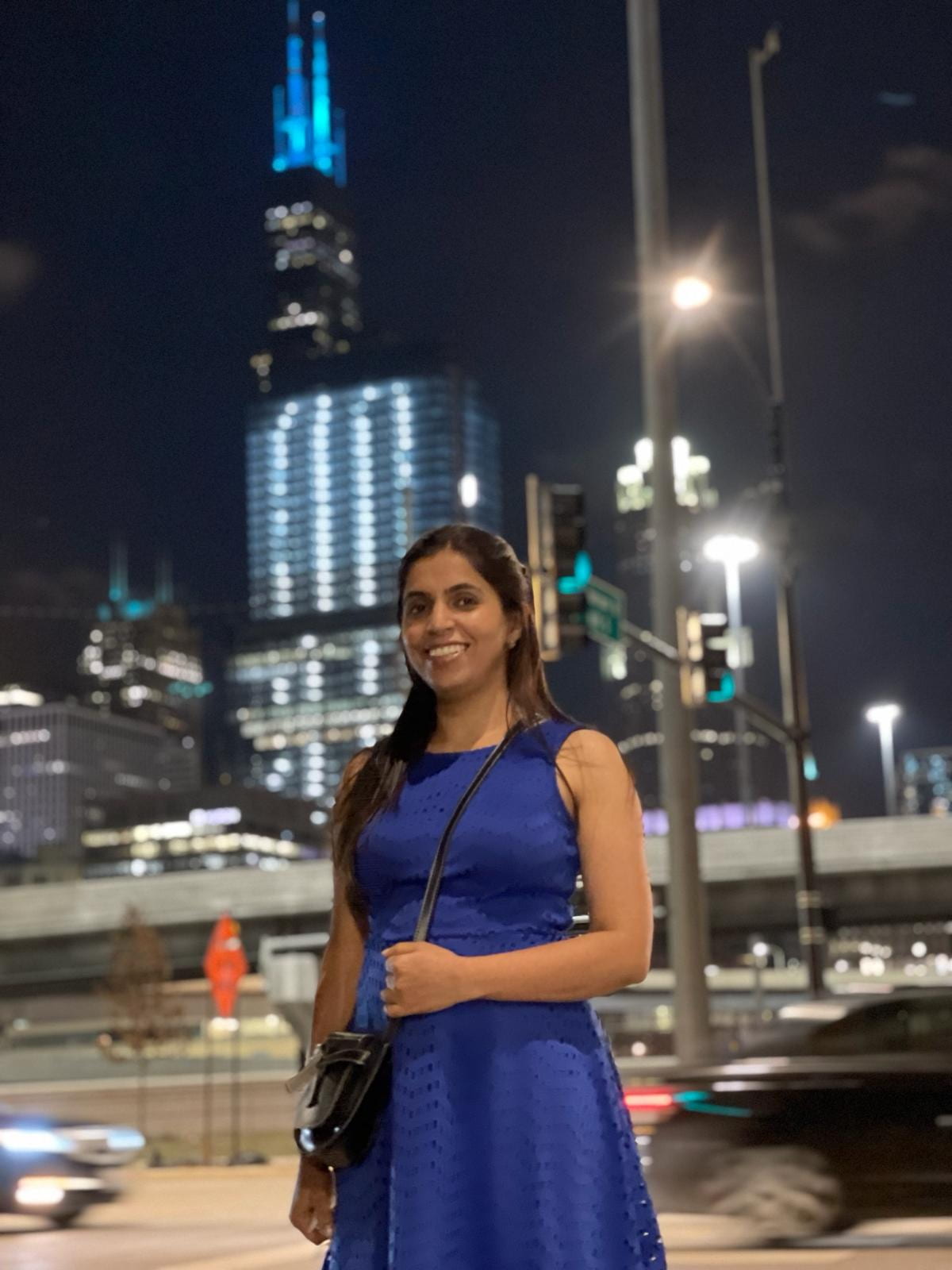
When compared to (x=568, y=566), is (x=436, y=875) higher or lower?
lower

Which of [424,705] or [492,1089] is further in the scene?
[424,705]

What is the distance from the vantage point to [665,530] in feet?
58.0

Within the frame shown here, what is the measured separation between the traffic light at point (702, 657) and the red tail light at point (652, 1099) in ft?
24.0

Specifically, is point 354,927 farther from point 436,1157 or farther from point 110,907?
point 110,907

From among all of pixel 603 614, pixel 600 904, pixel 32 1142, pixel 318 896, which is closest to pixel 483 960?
pixel 600 904

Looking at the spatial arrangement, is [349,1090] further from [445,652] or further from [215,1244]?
[215,1244]

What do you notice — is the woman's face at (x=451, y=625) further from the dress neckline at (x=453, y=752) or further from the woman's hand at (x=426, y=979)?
the woman's hand at (x=426, y=979)

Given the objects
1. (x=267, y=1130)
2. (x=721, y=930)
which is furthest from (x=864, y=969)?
(x=267, y=1130)

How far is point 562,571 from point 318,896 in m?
44.4

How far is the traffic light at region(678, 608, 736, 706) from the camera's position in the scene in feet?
59.8

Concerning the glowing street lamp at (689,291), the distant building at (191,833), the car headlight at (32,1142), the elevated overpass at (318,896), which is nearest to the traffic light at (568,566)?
the glowing street lamp at (689,291)

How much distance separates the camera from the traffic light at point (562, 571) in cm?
1767

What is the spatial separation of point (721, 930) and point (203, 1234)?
50848mm

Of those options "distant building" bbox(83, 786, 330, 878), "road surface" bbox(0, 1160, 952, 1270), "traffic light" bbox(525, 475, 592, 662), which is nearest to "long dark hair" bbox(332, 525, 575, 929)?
"road surface" bbox(0, 1160, 952, 1270)
